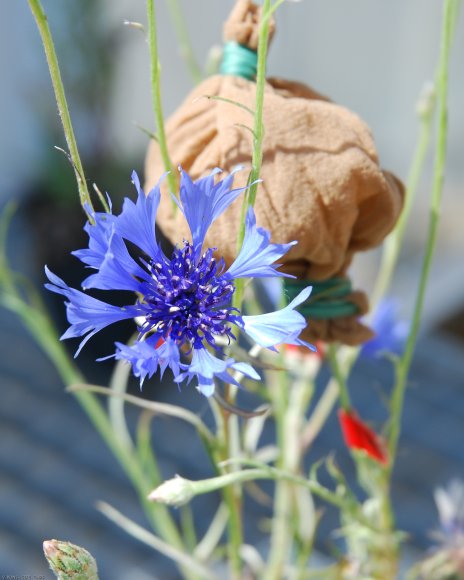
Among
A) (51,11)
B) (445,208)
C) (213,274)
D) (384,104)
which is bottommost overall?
(445,208)

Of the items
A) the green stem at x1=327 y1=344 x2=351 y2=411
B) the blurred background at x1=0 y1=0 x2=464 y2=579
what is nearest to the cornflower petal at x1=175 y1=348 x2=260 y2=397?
the green stem at x1=327 y1=344 x2=351 y2=411

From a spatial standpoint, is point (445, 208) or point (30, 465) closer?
point (30, 465)

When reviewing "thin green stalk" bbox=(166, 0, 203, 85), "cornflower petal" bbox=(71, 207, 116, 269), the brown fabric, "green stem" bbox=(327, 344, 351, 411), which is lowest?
"green stem" bbox=(327, 344, 351, 411)

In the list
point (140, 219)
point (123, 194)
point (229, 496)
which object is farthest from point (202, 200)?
point (123, 194)

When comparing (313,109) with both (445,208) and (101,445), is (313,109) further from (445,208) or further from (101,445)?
(445,208)

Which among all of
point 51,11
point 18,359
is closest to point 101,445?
point 18,359

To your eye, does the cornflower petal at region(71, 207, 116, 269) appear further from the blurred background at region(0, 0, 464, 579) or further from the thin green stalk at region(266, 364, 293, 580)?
the blurred background at region(0, 0, 464, 579)

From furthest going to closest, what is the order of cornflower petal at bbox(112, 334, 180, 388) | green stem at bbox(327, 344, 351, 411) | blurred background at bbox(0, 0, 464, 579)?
1. blurred background at bbox(0, 0, 464, 579)
2. green stem at bbox(327, 344, 351, 411)
3. cornflower petal at bbox(112, 334, 180, 388)
